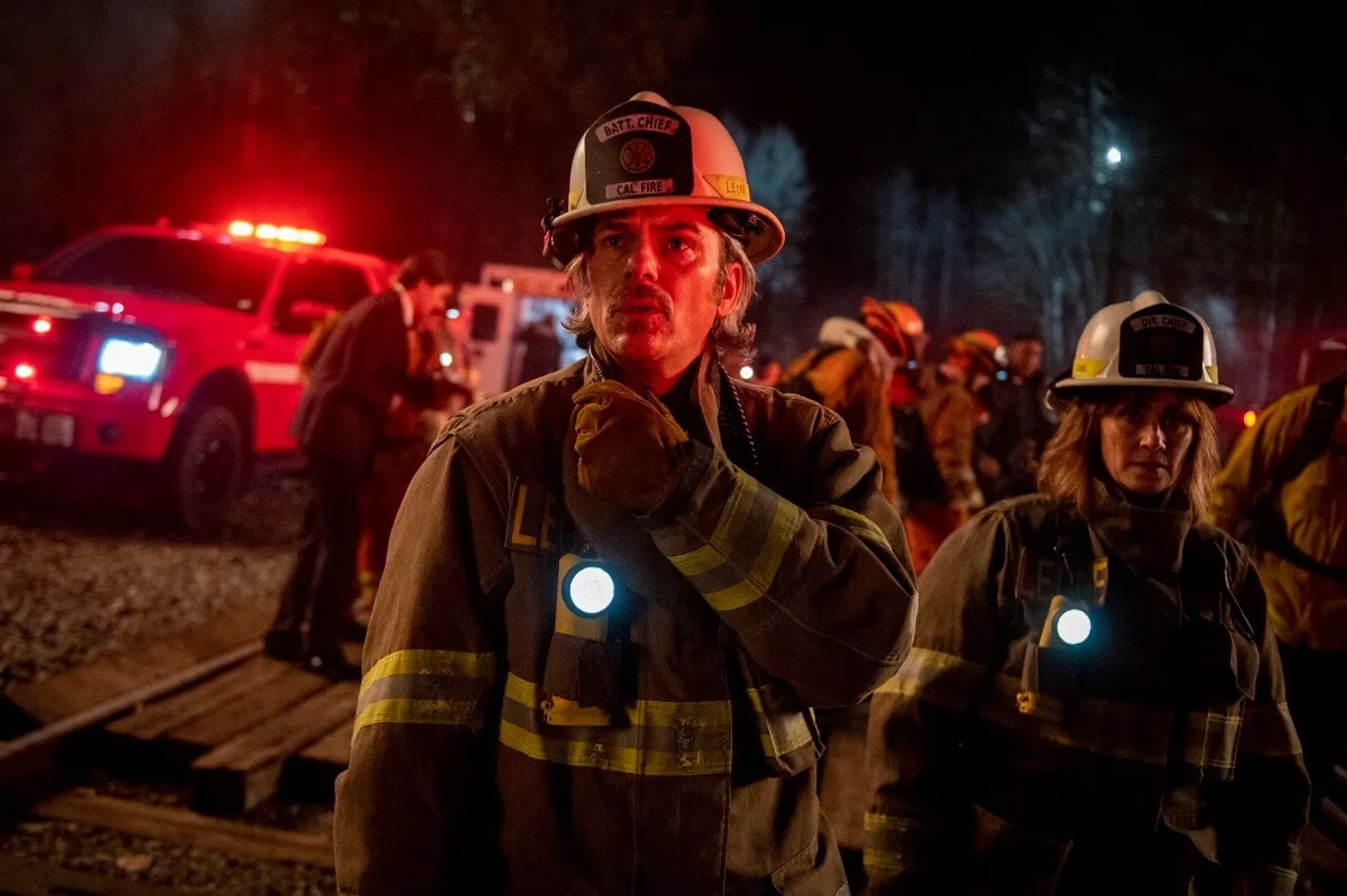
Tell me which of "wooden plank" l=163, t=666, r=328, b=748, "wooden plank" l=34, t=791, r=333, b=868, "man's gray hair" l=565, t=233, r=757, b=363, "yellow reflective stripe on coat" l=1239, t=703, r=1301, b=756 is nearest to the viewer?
"man's gray hair" l=565, t=233, r=757, b=363

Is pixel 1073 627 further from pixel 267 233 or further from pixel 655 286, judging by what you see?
pixel 267 233

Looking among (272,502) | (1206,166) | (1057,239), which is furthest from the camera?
(1057,239)

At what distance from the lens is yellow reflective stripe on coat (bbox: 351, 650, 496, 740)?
158 centimetres

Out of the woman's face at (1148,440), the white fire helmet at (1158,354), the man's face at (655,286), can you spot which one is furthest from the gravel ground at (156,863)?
the white fire helmet at (1158,354)

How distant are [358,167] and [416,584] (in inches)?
737

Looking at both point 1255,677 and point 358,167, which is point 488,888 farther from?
point 358,167

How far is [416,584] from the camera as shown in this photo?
65.0 inches

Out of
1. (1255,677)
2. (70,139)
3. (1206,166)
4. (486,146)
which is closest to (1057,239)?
(1206,166)

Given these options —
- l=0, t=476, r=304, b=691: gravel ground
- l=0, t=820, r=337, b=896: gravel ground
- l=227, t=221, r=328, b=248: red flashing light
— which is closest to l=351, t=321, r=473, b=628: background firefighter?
l=0, t=476, r=304, b=691: gravel ground

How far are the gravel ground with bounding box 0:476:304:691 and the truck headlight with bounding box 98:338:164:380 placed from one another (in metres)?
1.23

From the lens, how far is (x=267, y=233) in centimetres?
962

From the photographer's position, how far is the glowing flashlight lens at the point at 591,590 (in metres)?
1.62

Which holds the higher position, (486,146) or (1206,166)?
(1206,166)

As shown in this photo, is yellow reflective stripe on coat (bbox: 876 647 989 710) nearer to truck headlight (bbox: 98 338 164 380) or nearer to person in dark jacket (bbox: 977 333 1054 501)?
person in dark jacket (bbox: 977 333 1054 501)
